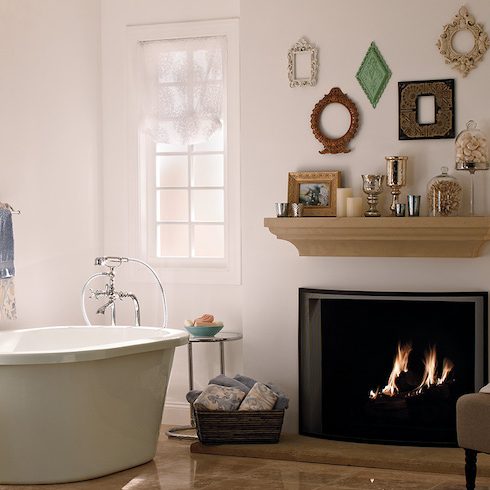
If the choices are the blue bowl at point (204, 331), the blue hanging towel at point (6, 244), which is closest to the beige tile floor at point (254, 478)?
the blue bowl at point (204, 331)

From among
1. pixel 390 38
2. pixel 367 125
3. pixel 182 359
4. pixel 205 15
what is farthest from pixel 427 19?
pixel 182 359

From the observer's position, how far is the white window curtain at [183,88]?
602 cm

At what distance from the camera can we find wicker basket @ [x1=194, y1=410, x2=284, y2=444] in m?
5.13

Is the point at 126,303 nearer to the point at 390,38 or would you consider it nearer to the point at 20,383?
the point at 20,383

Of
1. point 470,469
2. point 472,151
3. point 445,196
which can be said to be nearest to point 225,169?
point 445,196

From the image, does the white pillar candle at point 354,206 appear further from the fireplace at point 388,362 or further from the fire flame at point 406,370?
the fire flame at point 406,370

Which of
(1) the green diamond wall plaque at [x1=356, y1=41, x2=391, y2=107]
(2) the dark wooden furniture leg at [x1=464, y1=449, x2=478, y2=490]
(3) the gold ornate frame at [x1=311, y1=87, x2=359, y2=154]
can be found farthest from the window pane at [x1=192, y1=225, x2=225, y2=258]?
(2) the dark wooden furniture leg at [x1=464, y1=449, x2=478, y2=490]

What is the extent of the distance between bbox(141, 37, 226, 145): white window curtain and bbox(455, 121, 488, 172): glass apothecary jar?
1.63 m

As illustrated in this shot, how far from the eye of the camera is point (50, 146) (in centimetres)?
580

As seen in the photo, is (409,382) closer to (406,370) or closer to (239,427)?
(406,370)

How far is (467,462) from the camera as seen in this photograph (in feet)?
14.2

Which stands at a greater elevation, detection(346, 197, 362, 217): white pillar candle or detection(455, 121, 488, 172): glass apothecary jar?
detection(455, 121, 488, 172): glass apothecary jar

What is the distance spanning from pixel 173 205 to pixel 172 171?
0.21m

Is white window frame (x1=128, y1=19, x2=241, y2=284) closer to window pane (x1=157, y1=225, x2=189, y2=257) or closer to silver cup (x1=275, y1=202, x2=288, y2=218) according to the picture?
window pane (x1=157, y1=225, x2=189, y2=257)
